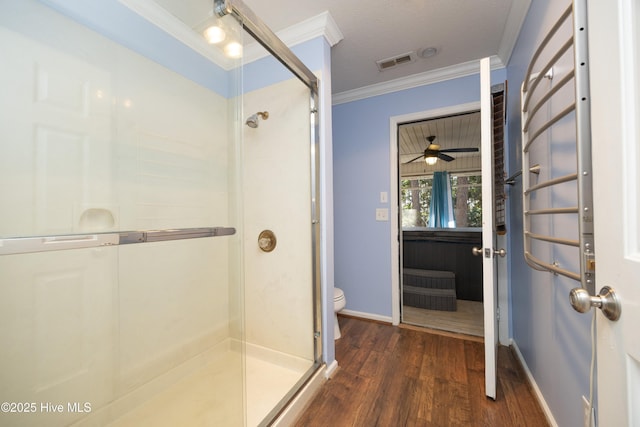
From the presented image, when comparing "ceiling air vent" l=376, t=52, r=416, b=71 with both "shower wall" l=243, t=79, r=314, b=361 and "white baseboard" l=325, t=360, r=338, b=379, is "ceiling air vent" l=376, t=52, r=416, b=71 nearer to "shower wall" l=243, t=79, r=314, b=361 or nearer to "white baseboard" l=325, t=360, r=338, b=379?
"shower wall" l=243, t=79, r=314, b=361

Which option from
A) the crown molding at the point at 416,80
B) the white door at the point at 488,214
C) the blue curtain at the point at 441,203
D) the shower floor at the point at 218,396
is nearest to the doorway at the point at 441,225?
the blue curtain at the point at 441,203

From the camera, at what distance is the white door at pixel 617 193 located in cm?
41

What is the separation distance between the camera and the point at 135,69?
1.34m

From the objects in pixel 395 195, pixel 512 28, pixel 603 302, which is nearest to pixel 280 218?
pixel 395 195

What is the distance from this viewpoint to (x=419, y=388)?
57.4 inches

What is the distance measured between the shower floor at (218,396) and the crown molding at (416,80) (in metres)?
2.50

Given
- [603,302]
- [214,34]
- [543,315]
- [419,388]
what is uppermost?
[214,34]

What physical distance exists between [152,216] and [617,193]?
5.91 feet

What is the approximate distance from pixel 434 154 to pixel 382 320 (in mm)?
2966

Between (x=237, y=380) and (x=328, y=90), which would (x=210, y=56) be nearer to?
(x=328, y=90)

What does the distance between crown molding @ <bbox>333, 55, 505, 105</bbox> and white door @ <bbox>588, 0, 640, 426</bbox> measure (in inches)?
75.4

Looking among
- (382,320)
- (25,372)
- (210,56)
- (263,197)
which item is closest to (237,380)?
(25,372)

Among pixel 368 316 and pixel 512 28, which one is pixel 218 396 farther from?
pixel 512 28

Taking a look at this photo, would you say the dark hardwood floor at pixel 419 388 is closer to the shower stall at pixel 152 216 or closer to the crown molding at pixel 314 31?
the shower stall at pixel 152 216
